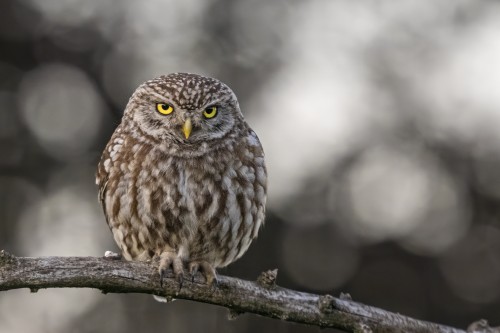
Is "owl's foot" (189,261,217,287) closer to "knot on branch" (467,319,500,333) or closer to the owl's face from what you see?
the owl's face

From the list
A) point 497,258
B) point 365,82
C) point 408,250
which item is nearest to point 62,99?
point 365,82

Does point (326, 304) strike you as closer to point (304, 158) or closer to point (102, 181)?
point (102, 181)

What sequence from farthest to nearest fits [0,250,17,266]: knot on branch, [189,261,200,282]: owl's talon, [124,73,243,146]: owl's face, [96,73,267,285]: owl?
[124,73,243,146]: owl's face, [96,73,267,285]: owl, [189,261,200,282]: owl's talon, [0,250,17,266]: knot on branch

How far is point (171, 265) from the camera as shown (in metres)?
5.97

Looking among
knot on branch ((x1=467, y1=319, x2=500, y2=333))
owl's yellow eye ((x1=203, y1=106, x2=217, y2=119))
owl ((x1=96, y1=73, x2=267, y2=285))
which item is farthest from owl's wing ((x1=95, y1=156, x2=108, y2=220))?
knot on branch ((x1=467, y1=319, x2=500, y2=333))

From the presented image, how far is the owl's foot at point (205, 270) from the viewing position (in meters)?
5.86

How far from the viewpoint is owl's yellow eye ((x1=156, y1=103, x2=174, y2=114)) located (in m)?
6.70

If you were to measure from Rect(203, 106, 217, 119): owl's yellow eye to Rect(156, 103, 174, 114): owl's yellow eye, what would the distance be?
23 cm

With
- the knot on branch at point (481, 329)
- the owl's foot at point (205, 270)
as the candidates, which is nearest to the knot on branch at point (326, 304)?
the owl's foot at point (205, 270)

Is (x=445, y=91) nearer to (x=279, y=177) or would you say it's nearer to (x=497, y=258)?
(x=497, y=258)

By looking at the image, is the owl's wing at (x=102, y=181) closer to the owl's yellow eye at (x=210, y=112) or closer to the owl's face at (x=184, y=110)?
the owl's face at (x=184, y=110)

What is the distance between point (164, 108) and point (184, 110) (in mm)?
190

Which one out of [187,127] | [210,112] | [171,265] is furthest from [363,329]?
[210,112]

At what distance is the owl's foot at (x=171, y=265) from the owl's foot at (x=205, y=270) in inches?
3.0
